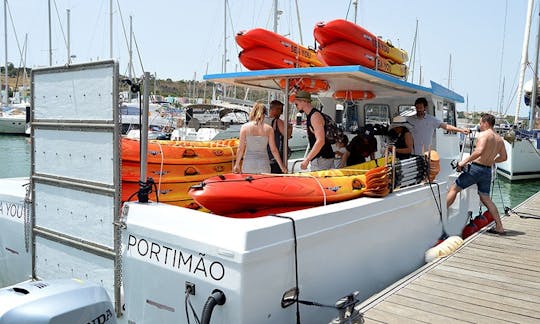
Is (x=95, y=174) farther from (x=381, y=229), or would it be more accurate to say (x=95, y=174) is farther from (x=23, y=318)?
(x=381, y=229)

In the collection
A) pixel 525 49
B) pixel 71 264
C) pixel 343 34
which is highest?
pixel 525 49

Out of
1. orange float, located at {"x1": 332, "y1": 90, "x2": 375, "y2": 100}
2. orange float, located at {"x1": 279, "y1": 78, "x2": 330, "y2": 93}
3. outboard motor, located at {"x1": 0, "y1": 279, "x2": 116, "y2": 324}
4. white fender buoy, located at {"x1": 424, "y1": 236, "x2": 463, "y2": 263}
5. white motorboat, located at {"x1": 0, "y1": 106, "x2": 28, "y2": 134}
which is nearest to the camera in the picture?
outboard motor, located at {"x1": 0, "y1": 279, "x2": 116, "y2": 324}

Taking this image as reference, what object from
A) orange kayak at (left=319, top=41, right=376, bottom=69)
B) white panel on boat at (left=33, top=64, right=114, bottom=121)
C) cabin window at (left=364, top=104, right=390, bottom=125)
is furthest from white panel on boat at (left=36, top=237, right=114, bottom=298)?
cabin window at (left=364, top=104, right=390, bottom=125)

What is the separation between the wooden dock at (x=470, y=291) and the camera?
394 cm

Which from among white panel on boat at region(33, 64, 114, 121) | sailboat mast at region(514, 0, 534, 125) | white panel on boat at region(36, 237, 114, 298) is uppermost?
sailboat mast at region(514, 0, 534, 125)

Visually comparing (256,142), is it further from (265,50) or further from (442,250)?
(442,250)

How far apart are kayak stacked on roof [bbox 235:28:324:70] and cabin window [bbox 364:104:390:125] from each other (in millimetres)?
2133

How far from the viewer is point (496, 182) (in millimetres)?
19500

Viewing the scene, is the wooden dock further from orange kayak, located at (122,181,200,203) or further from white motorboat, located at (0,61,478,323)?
orange kayak, located at (122,181,200,203)

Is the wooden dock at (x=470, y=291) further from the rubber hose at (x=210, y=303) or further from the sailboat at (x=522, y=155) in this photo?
the sailboat at (x=522, y=155)

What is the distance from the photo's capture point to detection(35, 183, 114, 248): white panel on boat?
3.99m

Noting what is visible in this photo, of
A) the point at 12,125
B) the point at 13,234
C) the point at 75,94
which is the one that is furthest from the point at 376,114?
the point at 12,125

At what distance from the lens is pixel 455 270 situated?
17.1 ft

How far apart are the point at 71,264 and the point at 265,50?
333 cm
